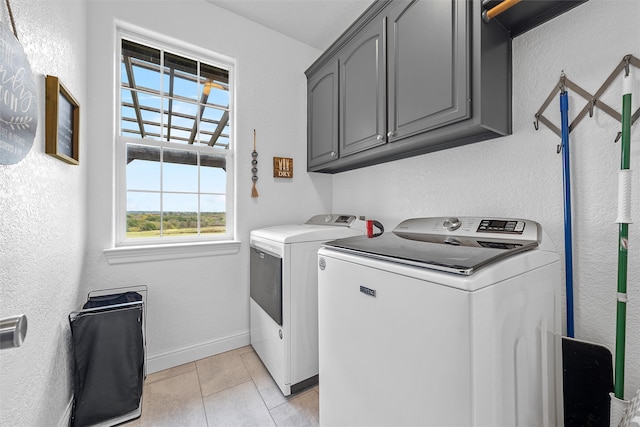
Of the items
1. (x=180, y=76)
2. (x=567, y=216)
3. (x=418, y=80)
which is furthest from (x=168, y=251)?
(x=567, y=216)

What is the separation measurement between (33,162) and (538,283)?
78.8 inches

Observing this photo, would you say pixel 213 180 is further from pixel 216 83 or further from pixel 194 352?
pixel 194 352

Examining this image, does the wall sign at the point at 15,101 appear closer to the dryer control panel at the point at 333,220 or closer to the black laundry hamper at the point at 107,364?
the black laundry hamper at the point at 107,364

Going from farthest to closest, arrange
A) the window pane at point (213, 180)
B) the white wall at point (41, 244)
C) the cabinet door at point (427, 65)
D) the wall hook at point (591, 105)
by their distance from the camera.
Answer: the window pane at point (213, 180), the cabinet door at point (427, 65), the wall hook at point (591, 105), the white wall at point (41, 244)

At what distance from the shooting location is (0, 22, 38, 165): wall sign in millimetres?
772

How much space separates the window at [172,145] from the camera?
1.93 metres

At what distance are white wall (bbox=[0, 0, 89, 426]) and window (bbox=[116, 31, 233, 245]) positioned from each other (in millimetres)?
373

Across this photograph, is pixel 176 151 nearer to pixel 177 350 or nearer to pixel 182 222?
pixel 182 222

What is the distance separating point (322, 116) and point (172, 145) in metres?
1.26

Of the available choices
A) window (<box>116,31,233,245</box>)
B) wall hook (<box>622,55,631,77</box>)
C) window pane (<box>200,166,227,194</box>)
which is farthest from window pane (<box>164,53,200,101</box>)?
wall hook (<box>622,55,631,77</box>)

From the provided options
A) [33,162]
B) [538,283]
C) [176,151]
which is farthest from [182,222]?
[538,283]

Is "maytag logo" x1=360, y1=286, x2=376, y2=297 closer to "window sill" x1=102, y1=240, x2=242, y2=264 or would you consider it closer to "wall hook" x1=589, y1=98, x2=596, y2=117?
"wall hook" x1=589, y1=98, x2=596, y2=117

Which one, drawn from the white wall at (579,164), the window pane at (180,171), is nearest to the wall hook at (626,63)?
the white wall at (579,164)

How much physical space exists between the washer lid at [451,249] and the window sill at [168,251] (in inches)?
48.9
